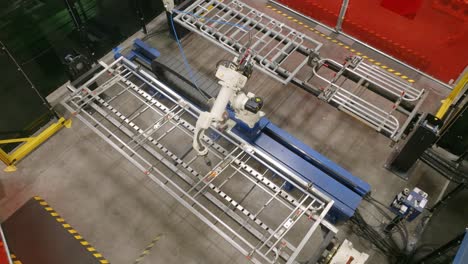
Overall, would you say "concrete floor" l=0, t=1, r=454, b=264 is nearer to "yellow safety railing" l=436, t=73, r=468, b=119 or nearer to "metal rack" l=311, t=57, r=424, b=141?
"metal rack" l=311, t=57, r=424, b=141

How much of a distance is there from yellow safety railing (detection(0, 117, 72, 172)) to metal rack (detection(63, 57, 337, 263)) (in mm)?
771

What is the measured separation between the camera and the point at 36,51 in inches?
264

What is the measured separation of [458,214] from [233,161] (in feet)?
14.0

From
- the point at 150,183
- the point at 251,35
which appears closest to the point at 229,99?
the point at 150,183

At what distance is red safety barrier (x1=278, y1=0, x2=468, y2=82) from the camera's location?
22.2 ft

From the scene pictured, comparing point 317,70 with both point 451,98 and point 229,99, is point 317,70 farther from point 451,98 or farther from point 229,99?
point 229,99

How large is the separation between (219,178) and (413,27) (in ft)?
16.6

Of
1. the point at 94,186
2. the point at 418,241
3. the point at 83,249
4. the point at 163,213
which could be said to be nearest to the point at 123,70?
the point at 94,186

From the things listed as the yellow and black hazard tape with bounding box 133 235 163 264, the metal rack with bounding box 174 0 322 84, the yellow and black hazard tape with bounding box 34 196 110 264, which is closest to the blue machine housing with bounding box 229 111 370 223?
the metal rack with bounding box 174 0 322 84

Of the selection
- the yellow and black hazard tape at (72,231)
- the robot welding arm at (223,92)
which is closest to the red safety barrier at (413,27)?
the robot welding arm at (223,92)

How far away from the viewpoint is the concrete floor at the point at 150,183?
20.5 ft

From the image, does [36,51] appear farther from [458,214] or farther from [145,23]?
[458,214]

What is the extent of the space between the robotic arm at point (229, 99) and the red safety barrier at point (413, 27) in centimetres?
412

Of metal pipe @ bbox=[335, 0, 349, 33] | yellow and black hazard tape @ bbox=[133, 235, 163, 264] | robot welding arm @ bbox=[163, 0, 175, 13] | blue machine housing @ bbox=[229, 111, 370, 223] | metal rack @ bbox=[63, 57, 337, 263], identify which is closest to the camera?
metal rack @ bbox=[63, 57, 337, 263]
